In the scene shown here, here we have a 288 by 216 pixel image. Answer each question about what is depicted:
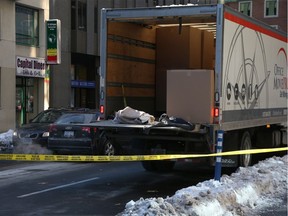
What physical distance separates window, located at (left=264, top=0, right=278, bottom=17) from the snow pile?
54.7 m

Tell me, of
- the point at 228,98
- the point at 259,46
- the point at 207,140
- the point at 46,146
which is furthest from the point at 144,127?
the point at 46,146

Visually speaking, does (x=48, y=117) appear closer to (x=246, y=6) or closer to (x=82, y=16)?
(x=82, y=16)

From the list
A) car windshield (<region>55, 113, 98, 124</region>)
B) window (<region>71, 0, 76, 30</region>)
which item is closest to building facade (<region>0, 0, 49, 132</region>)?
window (<region>71, 0, 76, 30</region>)

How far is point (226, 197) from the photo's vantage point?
7.71 m

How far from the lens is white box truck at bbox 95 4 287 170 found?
931 cm

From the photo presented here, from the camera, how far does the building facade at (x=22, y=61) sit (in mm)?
23344

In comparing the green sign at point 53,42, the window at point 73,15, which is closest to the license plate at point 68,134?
the green sign at point 53,42

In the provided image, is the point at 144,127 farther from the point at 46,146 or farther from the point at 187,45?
the point at 46,146

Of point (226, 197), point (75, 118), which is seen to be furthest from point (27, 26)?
point (226, 197)

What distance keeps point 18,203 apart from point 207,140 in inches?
139

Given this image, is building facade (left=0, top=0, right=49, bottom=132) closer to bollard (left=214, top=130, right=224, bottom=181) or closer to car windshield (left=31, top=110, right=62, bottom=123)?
car windshield (left=31, top=110, right=62, bottom=123)

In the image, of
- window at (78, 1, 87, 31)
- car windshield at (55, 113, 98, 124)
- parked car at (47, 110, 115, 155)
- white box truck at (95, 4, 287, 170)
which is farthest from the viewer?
window at (78, 1, 87, 31)

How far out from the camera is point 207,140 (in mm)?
9102

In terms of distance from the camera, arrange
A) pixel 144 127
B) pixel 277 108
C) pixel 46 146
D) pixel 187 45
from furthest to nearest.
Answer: pixel 46 146
pixel 277 108
pixel 187 45
pixel 144 127
